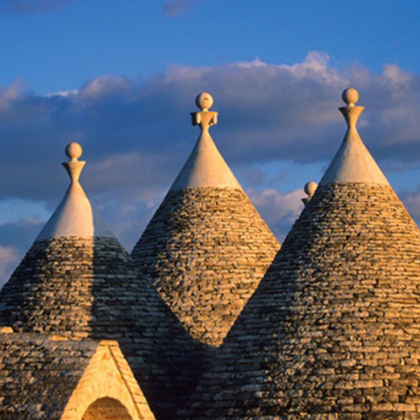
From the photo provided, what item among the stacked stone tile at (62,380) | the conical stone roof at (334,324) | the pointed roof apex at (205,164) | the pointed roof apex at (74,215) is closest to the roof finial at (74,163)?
the pointed roof apex at (74,215)

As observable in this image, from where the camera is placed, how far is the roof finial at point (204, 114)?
34.2 meters

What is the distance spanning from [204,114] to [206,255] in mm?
3748

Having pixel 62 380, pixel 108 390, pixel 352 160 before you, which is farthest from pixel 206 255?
pixel 62 380

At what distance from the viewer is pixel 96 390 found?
22.8 m

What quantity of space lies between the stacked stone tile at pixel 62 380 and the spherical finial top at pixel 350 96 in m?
8.38

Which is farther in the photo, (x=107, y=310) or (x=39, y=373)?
(x=107, y=310)

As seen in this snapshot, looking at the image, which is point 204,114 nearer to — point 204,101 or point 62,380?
point 204,101

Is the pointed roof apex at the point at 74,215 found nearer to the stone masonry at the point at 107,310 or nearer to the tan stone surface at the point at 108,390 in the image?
the stone masonry at the point at 107,310

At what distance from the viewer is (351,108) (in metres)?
29.7

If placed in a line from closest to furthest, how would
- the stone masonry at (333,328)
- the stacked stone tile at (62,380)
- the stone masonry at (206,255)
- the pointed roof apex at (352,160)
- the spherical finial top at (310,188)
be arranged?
1. the stacked stone tile at (62,380)
2. the stone masonry at (333,328)
3. the pointed roof apex at (352,160)
4. the stone masonry at (206,255)
5. the spherical finial top at (310,188)

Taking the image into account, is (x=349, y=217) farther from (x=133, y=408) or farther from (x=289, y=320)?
(x=133, y=408)

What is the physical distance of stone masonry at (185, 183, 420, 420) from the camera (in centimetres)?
2484

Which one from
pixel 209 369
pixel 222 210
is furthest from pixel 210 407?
pixel 222 210

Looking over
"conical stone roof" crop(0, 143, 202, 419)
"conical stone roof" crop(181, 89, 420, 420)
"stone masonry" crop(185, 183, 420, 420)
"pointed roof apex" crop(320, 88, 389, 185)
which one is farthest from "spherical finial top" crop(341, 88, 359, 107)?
"conical stone roof" crop(0, 143, 202, 419)
